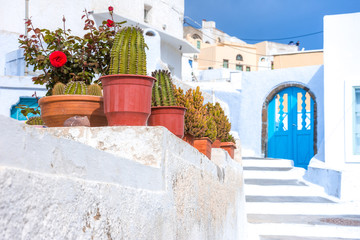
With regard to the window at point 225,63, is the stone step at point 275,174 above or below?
below

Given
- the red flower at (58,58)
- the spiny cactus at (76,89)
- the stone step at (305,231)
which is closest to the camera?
the spiny cactus at (76,89)

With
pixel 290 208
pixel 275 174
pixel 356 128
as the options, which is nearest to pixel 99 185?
pixel 290 208

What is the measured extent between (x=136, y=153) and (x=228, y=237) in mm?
2405

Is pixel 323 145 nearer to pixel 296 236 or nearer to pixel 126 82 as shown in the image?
pixel 296 236

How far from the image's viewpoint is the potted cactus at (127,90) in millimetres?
2391

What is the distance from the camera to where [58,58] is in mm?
2988

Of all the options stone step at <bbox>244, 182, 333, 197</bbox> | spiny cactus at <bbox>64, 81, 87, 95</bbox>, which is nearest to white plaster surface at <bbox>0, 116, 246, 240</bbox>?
spiny cactus at <bbox>64, 81, 87, 95</bbox>

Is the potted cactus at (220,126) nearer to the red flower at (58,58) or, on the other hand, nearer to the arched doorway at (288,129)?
the red flower at (58,58)

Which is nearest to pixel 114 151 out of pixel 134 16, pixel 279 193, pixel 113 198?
pixel 113 198

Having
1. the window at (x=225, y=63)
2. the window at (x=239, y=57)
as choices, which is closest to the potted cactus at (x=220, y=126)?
the window at (x=225, y=63)

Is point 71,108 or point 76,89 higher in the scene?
point 76,89

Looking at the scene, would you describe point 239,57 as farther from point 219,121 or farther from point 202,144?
point 202,144

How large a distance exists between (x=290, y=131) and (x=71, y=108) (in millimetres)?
12215

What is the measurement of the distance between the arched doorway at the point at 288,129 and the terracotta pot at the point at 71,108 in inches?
460
